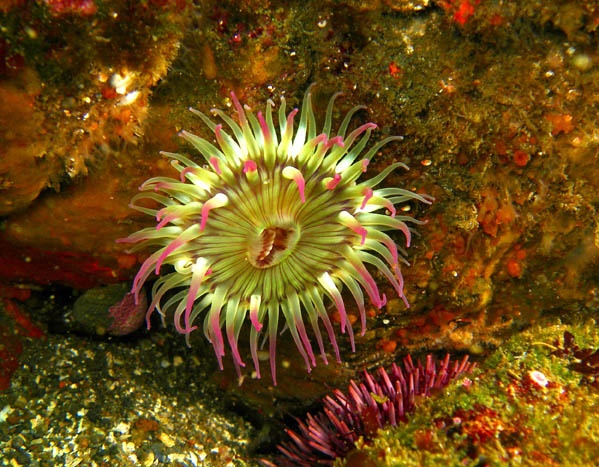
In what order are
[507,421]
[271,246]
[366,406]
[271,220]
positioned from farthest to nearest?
[366,406] < [271,246] < [271,220] < [507,421]

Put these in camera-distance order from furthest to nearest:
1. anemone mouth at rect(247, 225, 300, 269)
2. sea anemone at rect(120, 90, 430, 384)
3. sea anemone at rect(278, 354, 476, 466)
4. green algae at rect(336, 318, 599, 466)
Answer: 1. sea anemone at rect(278, 354, 476, 466)
2. anemone mouth at rect(247, 225, 300, 269)
3. sea anemone at rect(120, 90, 430, 384)
4. green algae at rect(336, 318, 599, 466)

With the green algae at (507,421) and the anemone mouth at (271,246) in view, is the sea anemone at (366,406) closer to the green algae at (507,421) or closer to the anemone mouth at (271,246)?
the green algae at (507,421)

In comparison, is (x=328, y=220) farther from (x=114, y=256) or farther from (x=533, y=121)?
(x=114, y=256)

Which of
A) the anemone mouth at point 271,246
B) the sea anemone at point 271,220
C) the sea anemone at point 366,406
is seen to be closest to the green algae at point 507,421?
the sea anemone at point 366,406

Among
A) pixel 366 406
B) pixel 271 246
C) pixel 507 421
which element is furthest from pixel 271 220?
pixel 507 421

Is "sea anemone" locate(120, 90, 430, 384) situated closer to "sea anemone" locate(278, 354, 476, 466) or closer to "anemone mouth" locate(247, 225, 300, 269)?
"anemone mouth" locate(247, 225, 300, 269)

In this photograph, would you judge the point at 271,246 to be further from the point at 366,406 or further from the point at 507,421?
the point at 507,421

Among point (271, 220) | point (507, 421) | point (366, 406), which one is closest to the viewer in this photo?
point (507, 421)

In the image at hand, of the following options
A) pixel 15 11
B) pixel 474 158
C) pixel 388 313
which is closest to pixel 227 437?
pixel 388 313

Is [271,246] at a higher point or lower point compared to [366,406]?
higher

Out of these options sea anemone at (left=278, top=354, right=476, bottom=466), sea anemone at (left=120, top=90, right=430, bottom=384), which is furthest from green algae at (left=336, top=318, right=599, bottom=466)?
sea anemone at (left=120, top=90, right=430, bottom=384)
